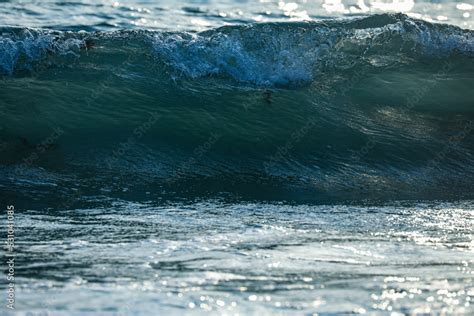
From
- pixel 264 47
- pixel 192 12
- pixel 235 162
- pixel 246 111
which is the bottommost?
pixel 235 162

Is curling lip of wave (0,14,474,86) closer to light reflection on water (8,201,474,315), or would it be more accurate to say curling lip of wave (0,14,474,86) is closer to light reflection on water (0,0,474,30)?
light reflection on water (0,0,474,30)

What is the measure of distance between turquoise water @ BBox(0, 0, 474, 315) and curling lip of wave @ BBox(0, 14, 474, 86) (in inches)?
1.0

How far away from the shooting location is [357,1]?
15641 millimetres

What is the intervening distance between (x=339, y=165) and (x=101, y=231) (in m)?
3.25

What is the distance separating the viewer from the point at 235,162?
8.04m

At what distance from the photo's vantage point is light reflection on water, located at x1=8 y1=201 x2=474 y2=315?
398cm

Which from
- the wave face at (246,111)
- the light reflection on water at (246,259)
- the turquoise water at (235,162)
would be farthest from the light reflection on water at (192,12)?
the light reflection on water at (246,259)

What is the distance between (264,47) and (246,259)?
5.65 m

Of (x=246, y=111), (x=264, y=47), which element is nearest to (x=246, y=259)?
(x=246, y=111)

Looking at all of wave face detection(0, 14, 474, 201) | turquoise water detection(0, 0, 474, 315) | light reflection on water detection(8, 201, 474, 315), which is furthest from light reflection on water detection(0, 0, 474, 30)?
light reflection on water detection(8, 201, 474, 315)

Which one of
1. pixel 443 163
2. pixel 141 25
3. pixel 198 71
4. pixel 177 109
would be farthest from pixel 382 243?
pixel 141 25

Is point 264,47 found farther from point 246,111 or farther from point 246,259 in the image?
point 246,259

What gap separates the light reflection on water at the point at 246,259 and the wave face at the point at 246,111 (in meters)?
0.84

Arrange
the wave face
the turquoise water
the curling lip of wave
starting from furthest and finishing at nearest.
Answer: the curling lip of wave < the wave face < the turquoise water
